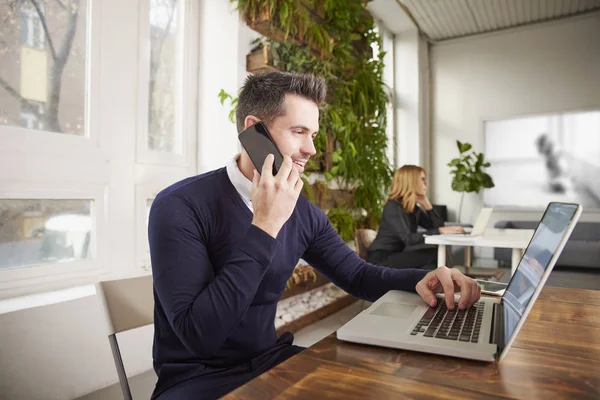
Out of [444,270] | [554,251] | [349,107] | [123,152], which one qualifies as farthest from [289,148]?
[349,107]

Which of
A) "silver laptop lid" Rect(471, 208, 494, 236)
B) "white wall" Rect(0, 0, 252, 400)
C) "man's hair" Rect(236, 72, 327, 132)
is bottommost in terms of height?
"white wall" Rect(0, 0, 252, 400)

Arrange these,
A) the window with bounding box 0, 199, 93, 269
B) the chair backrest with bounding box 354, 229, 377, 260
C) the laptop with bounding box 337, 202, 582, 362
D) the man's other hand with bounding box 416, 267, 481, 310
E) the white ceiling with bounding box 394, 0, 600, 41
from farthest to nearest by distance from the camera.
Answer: the white ceiling with bounding box 394, 0, 600, 41
the chair backrest with bounding box 354, 229, 377, 260
the window with bounding box 0, 199, 93, 269
the man's other hand with bounding box 416, 267, 481, 310
the laptop with bounding box 337, 202, 582, 362

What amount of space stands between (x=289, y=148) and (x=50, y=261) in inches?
53.8

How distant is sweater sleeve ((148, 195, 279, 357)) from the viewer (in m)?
0.90

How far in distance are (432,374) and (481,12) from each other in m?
6.72

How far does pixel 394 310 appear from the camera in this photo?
3.23 feet

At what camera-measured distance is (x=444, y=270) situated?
3.48 feet

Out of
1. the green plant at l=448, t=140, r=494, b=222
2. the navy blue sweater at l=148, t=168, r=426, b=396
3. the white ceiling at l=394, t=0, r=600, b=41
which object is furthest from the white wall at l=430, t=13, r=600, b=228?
the navy blue sweater at l=148, t=168, r=426, b=396

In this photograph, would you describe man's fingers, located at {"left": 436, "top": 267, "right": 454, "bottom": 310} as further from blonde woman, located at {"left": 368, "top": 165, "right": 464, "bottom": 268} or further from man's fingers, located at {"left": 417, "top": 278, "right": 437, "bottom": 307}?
blonde woman, located at {"left": 368, "top": 165, "right": 464, "bottom": 268}

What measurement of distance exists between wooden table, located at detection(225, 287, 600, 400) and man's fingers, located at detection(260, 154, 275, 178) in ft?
1.35

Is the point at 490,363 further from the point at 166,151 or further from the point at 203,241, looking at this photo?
the point at 166,151

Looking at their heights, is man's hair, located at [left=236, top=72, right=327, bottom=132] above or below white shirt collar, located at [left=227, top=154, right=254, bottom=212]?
above

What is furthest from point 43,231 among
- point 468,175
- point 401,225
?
point 468,175

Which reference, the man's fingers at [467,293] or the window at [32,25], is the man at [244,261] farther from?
the window at [32,25]
